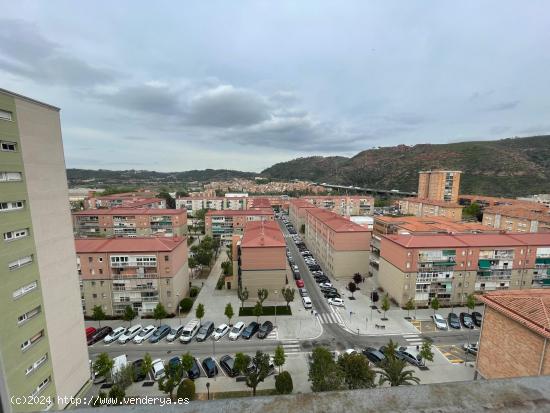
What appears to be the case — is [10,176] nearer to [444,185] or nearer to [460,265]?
[460,265]

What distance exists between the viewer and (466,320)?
82.8 feet

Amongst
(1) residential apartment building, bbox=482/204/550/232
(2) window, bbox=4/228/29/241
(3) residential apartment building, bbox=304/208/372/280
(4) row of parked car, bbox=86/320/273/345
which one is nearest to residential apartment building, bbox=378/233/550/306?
(3) residential apartment building, bbox=304/208/372/280

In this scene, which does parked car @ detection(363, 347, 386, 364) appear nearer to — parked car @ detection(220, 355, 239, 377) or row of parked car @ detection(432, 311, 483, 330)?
row of parked car @ detection(432, 311, 483, 330)

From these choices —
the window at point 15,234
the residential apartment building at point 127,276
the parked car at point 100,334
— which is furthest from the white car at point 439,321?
the window at point 15,234

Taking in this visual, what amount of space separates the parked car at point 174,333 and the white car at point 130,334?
2.84 meters

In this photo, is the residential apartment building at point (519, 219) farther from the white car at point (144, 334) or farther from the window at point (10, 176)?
the window at point (10, 176)

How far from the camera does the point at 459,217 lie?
65.1 metres

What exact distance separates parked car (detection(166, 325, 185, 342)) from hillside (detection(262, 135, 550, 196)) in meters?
113

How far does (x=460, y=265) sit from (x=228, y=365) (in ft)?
82.3

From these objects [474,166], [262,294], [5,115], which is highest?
[5,115]

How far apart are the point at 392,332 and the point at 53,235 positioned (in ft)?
83.3

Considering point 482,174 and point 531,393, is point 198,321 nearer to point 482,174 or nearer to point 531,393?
point 531,393

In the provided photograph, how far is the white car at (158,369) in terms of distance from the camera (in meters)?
18.3

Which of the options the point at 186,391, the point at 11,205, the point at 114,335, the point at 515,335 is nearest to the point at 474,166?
the point at 515,335
